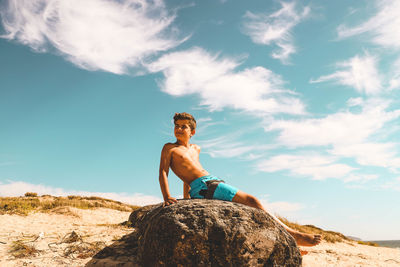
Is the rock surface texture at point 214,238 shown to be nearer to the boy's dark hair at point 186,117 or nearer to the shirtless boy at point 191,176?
the shirtless boy at point 191,176

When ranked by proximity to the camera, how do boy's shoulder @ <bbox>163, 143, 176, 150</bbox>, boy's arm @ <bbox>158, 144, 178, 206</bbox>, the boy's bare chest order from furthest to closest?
boy's shoulder @ <bbox>163, 143, 176, 150</bbox>, the boy's bare chest, boy's arm @ <bbox>158, 144, 178, 206</bbox>

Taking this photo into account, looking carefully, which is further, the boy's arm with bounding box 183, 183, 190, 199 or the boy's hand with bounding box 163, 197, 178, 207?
the boy's arm with bounding box 183, 183, 190, 199

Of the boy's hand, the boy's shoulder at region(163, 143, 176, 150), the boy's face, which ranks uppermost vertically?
the boy's face

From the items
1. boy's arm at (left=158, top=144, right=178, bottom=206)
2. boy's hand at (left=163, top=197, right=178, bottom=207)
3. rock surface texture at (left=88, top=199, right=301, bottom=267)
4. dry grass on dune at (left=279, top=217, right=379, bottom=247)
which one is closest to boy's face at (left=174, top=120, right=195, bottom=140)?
boy's arm at (left=158, top=144, right=178, bottom=206)

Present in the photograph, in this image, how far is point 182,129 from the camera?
4.88 m

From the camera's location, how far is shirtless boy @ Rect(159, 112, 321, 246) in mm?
4227

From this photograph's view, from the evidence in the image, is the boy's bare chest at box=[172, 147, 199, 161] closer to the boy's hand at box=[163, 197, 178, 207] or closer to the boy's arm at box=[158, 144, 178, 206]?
the boy's arm at box=[158, 144, 178, 206]

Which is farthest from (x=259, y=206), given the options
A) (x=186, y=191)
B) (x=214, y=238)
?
(x=186, y=191)

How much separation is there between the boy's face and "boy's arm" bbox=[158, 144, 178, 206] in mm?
289

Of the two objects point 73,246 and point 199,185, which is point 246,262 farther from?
point 73,246

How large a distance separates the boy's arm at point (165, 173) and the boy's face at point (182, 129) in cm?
29

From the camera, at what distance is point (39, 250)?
526cm

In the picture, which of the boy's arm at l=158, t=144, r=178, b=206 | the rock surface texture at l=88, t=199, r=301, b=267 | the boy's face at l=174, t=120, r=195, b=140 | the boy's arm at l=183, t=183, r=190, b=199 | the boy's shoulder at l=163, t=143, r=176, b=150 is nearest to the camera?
the rock surface texture at l=88, t=199, r=301, b=267

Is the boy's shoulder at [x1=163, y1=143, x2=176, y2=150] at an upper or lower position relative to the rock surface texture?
upper
